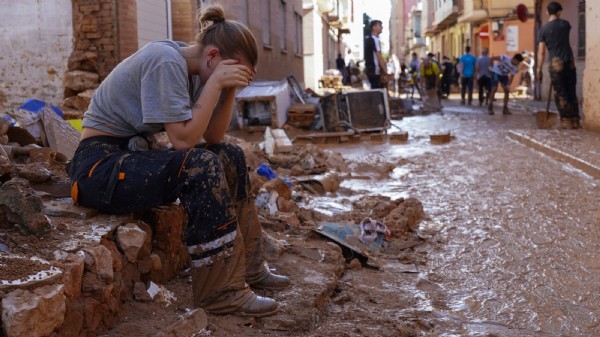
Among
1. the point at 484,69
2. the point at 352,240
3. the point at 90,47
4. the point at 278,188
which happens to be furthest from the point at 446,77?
the point at 352,240

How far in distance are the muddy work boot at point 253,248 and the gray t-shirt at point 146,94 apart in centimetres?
53

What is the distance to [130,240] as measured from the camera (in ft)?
9.92

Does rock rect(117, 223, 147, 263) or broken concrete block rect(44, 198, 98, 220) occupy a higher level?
broken concrete block rect(44, 198, 98, 220)

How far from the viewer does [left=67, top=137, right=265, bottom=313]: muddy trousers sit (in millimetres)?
2814

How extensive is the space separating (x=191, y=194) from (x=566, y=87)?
10188 millimetres

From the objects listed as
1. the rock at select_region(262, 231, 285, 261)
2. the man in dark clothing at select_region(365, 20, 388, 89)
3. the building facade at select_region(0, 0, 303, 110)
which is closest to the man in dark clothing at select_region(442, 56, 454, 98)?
the man in dark clothing at select_region(365, 20, 388, 89)

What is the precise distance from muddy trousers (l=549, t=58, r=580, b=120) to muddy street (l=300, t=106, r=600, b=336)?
11.0 ft

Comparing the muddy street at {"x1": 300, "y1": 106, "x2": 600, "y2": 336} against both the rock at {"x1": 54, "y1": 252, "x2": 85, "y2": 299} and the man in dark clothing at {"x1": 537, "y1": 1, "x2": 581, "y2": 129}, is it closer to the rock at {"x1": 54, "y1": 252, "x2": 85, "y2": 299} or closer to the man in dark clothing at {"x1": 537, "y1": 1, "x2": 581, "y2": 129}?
the rock at {"x1": 54, "y1": 252, "x2": 85, "y2": 299}

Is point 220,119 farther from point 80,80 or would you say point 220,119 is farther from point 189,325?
point 80,80

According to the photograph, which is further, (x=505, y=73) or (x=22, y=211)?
(x=505, y=73)

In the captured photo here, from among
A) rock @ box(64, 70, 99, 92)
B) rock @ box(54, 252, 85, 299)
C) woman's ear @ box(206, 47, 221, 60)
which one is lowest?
rock @ box(54, 252, 85, 299)

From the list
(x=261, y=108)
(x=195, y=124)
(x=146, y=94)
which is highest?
(x=261, y=108)

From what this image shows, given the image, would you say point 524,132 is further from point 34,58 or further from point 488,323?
point 488,323

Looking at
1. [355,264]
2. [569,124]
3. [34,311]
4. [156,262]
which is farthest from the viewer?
[569,124]
